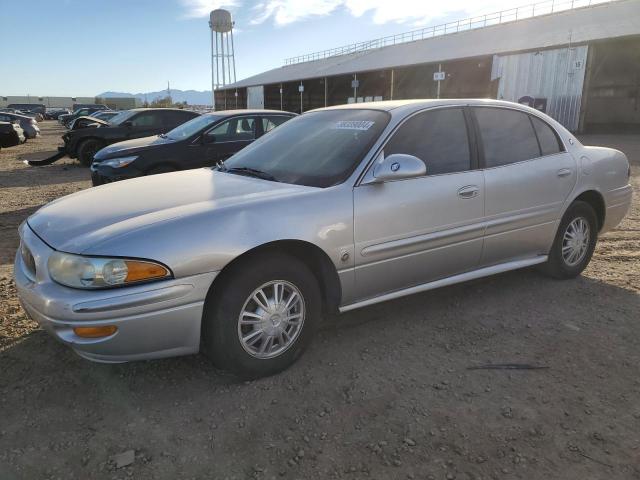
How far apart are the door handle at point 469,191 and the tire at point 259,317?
1313 mm

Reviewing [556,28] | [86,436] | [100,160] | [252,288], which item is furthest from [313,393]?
[556,28]

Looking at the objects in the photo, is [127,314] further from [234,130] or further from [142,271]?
[234,130]

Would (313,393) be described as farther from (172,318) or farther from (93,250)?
(93,250)

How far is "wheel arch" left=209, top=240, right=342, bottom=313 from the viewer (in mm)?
2744

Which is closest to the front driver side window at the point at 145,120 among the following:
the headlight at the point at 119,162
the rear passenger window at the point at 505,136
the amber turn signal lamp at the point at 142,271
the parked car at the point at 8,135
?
the headlight at the point at 119,162

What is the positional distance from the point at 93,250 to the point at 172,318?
0.51 m

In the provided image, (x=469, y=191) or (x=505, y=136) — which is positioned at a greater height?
(x=505, y=136)

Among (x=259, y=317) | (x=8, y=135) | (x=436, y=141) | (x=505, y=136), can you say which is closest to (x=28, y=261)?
(x=259, y=317)

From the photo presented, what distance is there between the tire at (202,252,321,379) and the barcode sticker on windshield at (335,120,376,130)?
1117mm

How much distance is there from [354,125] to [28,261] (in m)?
2.24

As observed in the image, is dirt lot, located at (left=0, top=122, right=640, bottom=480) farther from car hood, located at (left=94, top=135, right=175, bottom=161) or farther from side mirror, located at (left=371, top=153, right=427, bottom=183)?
car hood, located at (left=94, top=135, right=175, bottom=161)

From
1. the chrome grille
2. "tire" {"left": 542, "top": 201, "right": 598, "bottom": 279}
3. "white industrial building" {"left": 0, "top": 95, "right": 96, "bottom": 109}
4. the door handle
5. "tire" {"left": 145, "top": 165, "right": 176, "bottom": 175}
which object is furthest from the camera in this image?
"white industrial building" {"left": 0, "top": 95, "right": 96, "bottom": 109}

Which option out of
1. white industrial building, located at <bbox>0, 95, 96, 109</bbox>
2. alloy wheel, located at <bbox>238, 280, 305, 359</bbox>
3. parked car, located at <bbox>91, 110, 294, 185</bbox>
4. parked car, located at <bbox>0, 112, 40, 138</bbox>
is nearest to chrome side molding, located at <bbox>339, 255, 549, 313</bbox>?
alloy wheel, located at <bbox>238, 280, 305, 359</bbox>

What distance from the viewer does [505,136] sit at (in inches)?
155
